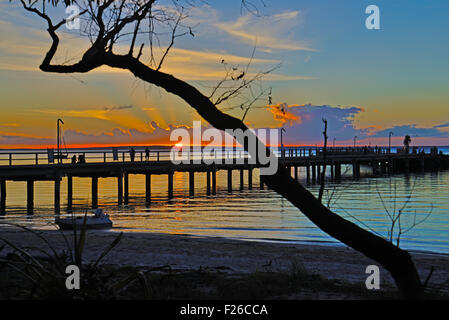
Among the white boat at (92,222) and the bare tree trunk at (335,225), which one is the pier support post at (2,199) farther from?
the bare tree trunk at (335,225)

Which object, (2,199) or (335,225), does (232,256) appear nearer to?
(335,225)

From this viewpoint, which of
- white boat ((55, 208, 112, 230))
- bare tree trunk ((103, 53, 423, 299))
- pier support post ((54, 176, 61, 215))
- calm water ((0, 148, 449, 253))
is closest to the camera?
bare tree trunk ((103, 53, 423, 299))

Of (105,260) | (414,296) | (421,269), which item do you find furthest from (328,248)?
(414,296)

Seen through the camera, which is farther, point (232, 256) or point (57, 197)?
point (57, 197)

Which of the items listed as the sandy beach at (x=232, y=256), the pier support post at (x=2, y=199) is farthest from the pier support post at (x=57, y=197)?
the sandy beach at (x=232, y=256)

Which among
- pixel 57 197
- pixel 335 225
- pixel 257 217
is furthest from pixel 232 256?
pixel 57 197

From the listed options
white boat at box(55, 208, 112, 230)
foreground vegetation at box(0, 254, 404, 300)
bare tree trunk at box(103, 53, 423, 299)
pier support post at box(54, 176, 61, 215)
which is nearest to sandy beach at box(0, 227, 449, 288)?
foreground vegetation at box(0, 254, 404, 300)

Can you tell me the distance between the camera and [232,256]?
14.1 meters

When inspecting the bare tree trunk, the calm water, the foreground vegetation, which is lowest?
the calm water

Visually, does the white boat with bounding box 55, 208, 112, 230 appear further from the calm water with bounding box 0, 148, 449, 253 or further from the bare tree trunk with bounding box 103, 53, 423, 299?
the bare tree trunk with bounding box 103, 53, 423, 299

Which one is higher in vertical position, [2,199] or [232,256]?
[232,256]

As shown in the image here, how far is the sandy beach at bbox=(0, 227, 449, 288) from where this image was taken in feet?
38.3

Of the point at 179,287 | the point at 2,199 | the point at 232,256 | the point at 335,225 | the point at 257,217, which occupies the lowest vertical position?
the point at 257,217
